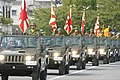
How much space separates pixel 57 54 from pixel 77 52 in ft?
17.5

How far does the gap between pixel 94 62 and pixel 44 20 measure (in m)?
44.6

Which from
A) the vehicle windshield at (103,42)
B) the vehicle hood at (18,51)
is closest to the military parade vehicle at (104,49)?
the vehicle windshield at (103,42)

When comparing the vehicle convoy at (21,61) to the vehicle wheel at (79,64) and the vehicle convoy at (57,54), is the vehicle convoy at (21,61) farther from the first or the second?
the vehicle wheel at (79,64)

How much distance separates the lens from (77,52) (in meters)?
32.0

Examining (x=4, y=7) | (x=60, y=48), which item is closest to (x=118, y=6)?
(x=4, y=7)

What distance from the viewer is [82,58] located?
108ft

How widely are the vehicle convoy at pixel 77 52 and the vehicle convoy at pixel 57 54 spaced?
330cm

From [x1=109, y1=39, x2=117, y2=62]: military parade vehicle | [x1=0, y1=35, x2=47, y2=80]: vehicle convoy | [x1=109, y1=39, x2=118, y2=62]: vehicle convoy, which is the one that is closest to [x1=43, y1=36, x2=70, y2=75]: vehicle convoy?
[x1=0, y1=35, x2=47, y2=80]: vehicle convoy

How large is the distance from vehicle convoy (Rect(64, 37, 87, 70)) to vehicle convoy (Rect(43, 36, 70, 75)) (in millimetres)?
3299

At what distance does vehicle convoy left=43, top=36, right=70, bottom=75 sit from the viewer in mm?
26797

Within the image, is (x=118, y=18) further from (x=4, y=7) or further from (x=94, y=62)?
(x=94, y=62)

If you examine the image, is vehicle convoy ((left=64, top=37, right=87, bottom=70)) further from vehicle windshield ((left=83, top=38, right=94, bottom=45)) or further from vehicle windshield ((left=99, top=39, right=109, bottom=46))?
vehicle windshield ((left=99, top=39, right=109, bottom=46))

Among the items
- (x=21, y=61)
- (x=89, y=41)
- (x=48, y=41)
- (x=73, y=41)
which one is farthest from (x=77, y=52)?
(x=21, y=61)

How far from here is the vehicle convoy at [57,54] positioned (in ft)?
87.9
